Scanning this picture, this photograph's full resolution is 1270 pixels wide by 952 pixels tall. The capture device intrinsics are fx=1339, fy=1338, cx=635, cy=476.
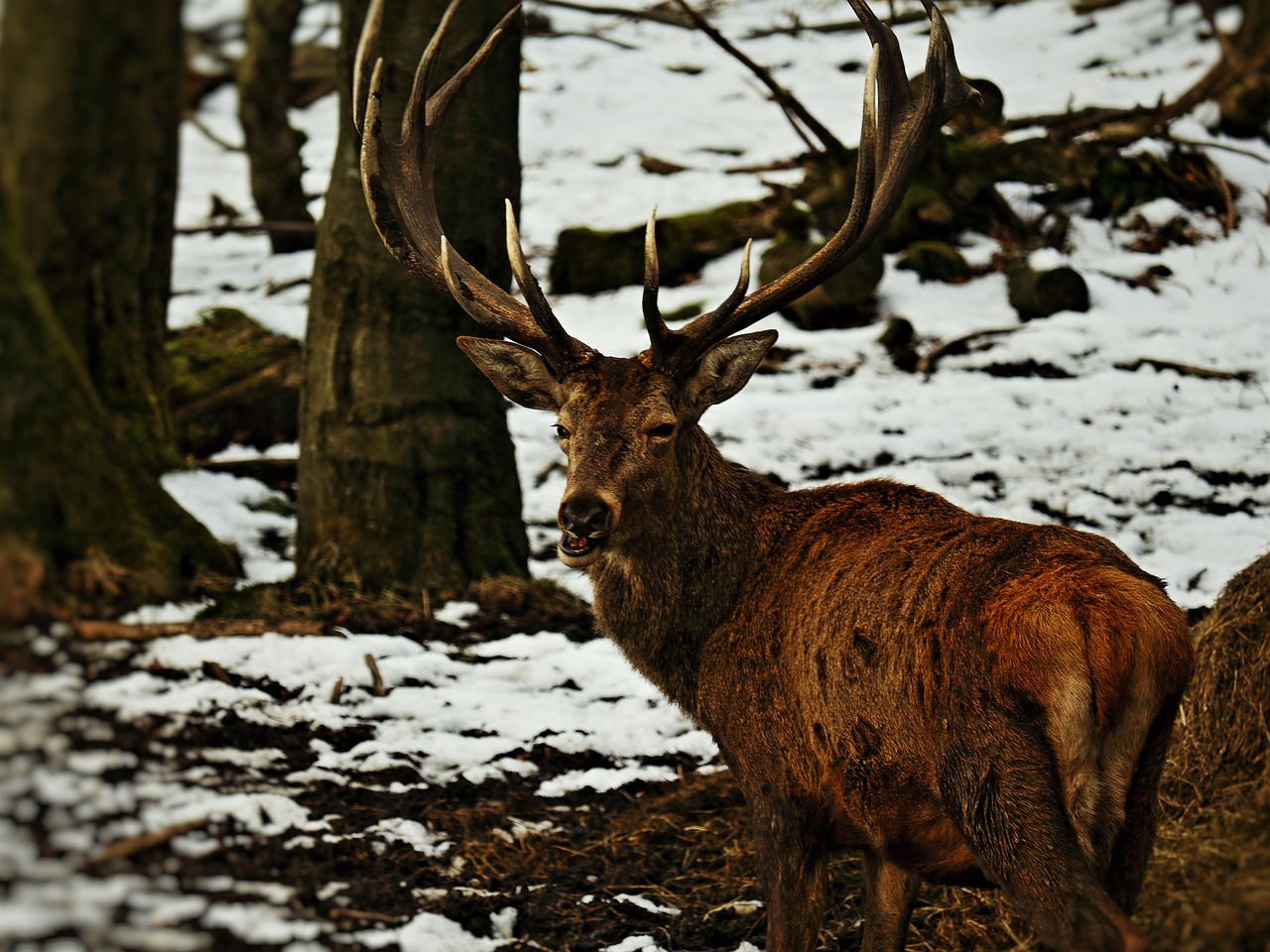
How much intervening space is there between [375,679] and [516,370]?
1752 millimetres

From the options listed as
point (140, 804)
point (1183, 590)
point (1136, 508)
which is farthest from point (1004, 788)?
point (1136, 508)

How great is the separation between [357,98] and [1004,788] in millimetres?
3947

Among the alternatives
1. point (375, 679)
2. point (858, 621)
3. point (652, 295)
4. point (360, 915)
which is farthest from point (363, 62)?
point (360, 915)

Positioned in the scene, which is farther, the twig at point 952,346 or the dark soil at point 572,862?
the twig at point 952,346

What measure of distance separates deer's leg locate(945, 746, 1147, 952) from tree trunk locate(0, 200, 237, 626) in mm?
2394

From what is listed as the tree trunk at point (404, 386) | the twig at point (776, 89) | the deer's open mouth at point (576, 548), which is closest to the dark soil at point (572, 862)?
the deer's open mouth at point (576, 548)

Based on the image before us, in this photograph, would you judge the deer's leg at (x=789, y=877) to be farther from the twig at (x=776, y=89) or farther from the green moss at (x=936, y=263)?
the green moss at (x=936, y=263)

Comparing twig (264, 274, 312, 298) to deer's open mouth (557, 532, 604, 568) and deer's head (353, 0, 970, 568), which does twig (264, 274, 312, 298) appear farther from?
deer's open mouth (557, 532, 604, 568)

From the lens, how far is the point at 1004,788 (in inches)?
146

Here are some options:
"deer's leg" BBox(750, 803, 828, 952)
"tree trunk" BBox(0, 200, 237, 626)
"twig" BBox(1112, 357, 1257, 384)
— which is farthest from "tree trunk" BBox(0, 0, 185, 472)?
"twig" BBox(1112, 357, 1257, 384)

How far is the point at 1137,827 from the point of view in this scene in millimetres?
3781

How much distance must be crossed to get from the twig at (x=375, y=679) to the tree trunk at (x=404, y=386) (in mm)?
969

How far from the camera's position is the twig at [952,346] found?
10164 millimetres

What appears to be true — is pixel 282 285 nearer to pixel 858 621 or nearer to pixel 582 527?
pixel 582 527
